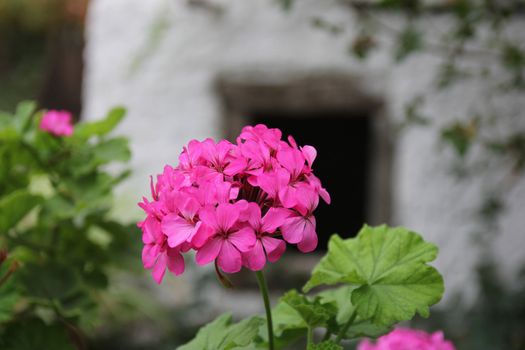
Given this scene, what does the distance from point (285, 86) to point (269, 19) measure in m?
0.38

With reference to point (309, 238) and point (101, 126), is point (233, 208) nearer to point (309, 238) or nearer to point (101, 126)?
point (309, 238)

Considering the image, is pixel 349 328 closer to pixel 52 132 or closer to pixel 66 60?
pixel 52 132

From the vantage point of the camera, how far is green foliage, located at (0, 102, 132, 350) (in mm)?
1328

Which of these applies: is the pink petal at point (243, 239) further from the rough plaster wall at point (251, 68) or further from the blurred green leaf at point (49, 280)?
the rough plaster wall at point (251, 68)

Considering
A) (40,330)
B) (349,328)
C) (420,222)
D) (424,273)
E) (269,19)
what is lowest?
(420,222)

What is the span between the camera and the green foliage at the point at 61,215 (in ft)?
4.36

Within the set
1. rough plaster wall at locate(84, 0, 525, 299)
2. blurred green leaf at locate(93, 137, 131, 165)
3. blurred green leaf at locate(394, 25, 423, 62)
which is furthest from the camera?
rough plaster wall at locate(84, 0, 525, 299)

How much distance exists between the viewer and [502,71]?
357 centimetres

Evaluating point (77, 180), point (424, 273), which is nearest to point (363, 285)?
point (424, 273)

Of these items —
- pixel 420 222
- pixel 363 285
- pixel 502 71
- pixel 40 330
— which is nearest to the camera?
pixel 363 285

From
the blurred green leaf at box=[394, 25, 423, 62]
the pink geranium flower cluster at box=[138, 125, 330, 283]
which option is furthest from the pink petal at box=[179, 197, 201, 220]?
the blurred green leaf at box=[394, 25, 423, 62]

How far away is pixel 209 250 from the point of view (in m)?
0.80

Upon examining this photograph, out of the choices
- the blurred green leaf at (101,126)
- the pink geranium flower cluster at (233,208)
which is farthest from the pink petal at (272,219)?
the blurred green leaf at (101,126)

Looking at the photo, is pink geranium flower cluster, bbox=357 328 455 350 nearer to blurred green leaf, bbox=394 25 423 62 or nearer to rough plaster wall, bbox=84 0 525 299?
blurred green leaf, bbox=394 25 423 62
